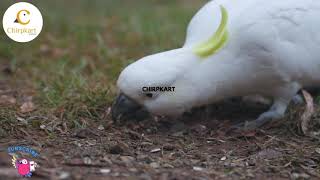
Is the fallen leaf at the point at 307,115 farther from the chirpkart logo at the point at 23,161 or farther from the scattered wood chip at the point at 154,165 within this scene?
the chirpkart logo at the point at 23,161

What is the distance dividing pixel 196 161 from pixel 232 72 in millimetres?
605

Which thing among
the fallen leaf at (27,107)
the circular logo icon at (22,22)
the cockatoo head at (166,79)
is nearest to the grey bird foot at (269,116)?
the cockatoo head at (166,79)

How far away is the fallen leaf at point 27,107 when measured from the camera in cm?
318

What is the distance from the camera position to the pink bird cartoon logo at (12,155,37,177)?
2.22m

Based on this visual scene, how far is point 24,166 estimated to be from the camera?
89.4 inches

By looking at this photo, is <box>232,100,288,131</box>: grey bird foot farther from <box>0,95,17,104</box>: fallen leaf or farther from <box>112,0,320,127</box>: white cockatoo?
<box>0,95,17,104</box>: fallen leaf

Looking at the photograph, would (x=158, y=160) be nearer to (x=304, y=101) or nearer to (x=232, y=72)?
(x=232, y=72)

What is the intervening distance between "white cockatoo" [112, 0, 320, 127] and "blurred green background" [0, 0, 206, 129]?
1.50 ft

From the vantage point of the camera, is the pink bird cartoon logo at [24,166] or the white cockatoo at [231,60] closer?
the pink bird cartoon logo at [24,166]

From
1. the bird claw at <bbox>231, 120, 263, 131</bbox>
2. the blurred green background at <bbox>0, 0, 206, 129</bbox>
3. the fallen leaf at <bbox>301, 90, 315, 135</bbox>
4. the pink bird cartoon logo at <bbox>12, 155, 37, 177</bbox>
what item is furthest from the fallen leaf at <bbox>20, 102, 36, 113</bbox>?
the fallen leaf at <bbox>301, 90, 315, 135</bbox>

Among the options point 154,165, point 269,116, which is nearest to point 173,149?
point 154,165

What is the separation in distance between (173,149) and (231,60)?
0.59 metres

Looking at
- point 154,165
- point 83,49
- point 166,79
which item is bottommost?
point 154,165

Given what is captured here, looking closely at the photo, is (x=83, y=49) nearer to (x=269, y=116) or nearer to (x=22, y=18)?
(x=22, y=18)
